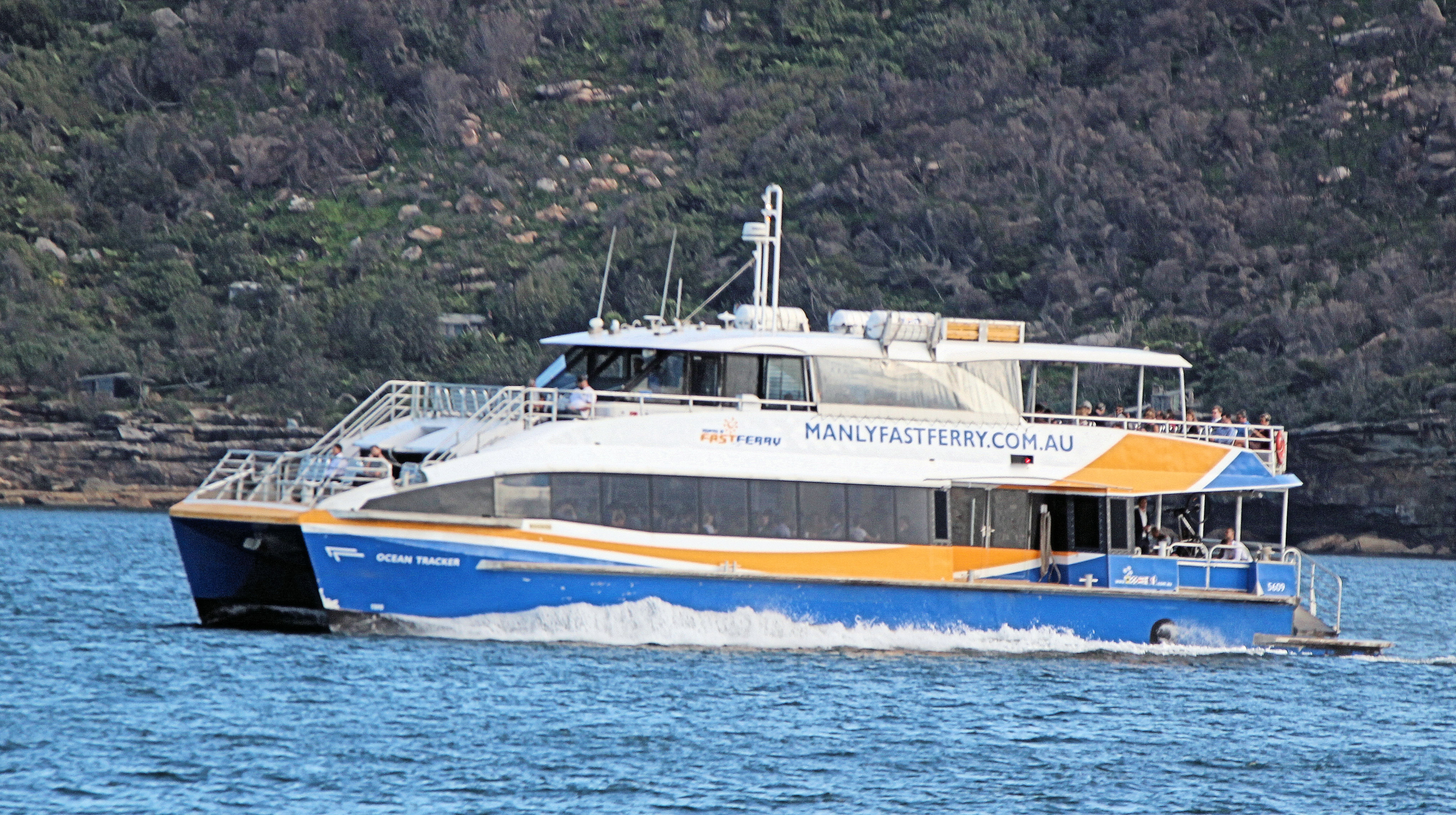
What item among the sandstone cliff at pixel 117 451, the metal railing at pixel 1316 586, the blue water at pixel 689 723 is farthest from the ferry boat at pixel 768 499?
the sandstone cliff at pixel 117 451

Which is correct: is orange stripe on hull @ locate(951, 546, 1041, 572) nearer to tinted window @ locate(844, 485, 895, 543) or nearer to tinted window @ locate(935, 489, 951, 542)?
tinted window @ locate(935, 489, 951, 542)

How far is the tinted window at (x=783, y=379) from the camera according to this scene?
2439 centimetres

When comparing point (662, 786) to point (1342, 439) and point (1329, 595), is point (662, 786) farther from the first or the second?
point (1342, 439)

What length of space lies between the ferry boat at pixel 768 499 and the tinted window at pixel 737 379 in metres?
0.02

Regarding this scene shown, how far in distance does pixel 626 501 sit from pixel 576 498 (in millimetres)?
614

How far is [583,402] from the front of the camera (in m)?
23.2

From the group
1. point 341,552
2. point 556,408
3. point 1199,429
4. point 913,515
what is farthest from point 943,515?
point 341,552

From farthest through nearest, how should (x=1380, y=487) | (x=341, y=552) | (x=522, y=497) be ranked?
1. (x=1380, y=487)
2. (x=522, y=497)
3. (x=341, y=552)

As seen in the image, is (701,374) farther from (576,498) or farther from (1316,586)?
(1316,586)

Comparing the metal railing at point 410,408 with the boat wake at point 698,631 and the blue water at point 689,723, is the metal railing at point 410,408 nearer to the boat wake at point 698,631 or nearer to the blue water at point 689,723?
the blue water at point 689,723

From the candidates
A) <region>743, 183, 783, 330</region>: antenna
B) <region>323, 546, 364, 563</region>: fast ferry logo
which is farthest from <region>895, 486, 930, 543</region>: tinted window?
<region>323, 546, 364, 563</region>: fast ferry logo

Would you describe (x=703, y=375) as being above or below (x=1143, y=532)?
above

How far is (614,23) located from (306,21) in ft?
44.8

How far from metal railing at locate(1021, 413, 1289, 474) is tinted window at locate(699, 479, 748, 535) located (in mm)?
4292
